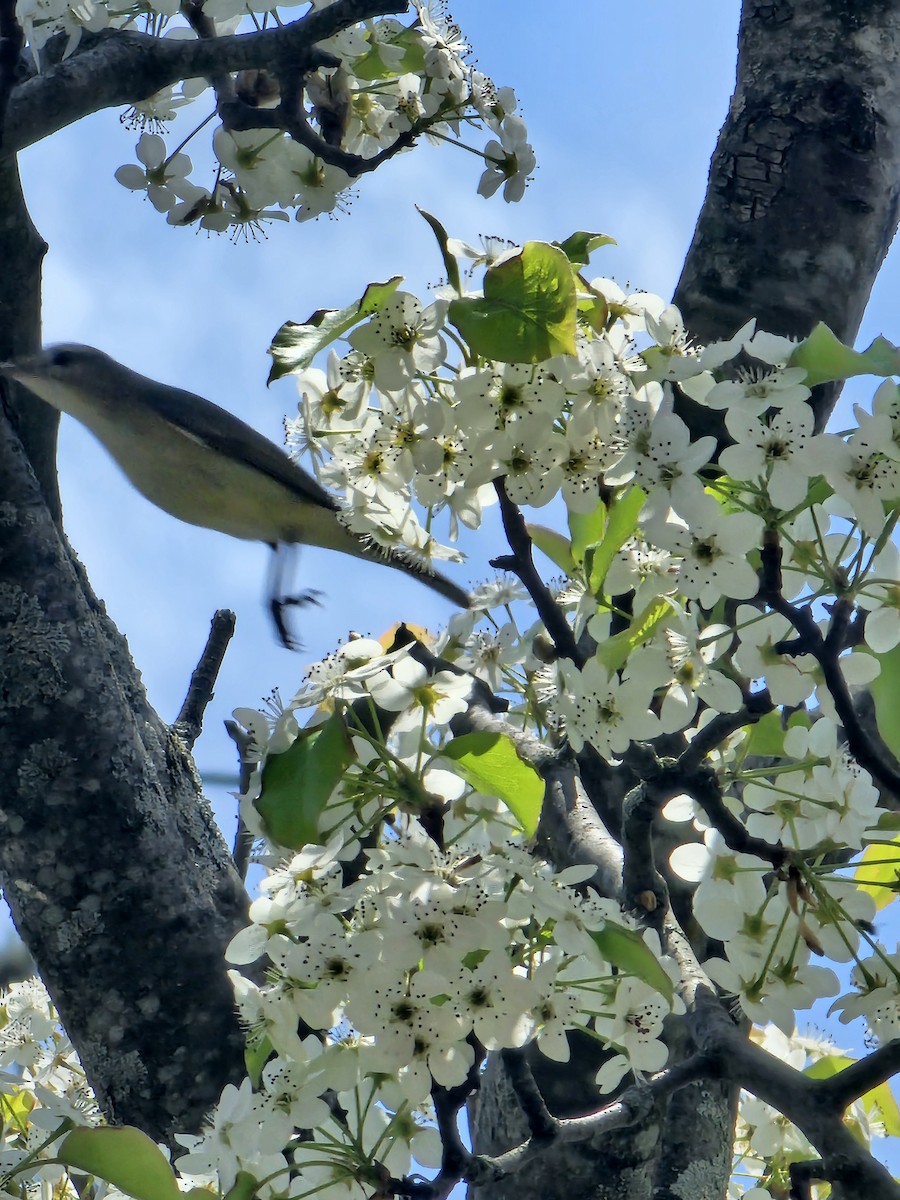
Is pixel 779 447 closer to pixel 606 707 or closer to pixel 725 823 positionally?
pixel 606 707

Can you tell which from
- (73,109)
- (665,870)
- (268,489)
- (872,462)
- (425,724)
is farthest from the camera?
(268,489)

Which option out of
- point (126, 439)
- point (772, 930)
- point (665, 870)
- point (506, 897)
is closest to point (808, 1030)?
point (665, 870)

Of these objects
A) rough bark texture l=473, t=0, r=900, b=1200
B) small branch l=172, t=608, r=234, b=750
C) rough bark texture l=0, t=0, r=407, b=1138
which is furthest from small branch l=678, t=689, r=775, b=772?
small branch l=172, t=608, r=234, b=750

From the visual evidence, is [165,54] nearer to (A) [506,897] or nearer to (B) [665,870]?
(A) [506,897]

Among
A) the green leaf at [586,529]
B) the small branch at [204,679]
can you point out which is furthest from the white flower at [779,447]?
the small branch at [204,679]

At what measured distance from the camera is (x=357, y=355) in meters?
1.42

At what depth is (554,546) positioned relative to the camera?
158 centimetres

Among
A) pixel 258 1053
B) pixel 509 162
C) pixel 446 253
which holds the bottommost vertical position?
pixel 258 1053

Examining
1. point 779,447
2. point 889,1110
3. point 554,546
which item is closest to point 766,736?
point 554,546

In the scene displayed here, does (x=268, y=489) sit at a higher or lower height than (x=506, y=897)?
higher

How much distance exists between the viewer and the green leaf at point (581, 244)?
147 centimetres

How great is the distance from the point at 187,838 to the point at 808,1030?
4.13ft

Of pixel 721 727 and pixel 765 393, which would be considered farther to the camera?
pixel 721 727

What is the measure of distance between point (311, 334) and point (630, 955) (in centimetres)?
77
